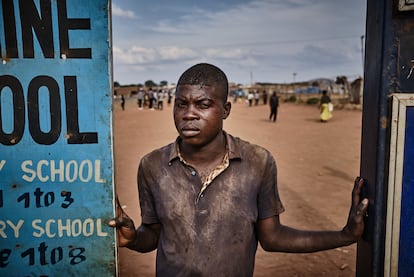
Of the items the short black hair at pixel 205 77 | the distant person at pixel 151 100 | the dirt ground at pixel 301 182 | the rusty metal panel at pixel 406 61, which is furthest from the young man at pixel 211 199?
the distant person at pixel 151 100

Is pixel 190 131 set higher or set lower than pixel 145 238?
higher

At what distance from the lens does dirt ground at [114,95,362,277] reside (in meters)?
3.69

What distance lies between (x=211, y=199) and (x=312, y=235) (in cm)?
48

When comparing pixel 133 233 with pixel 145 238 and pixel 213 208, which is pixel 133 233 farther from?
pixel 213 208

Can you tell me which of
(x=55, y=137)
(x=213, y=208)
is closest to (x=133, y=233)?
(x=213, y=208)

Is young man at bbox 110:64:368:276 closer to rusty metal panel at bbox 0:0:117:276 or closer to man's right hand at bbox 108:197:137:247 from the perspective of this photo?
man's right hand at bbox 108:197:137:247

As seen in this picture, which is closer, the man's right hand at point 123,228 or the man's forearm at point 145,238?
the man's right hand at point 123,228

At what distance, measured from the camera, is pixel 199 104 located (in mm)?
1444

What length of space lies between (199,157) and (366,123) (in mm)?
749

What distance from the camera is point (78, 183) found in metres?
1.51

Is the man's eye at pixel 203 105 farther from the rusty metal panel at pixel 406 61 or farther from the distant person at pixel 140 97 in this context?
the distant person at pixel 140 97

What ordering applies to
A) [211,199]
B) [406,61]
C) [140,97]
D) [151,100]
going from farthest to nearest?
[151,100] < [140,97] < [211,199] < [406,61]

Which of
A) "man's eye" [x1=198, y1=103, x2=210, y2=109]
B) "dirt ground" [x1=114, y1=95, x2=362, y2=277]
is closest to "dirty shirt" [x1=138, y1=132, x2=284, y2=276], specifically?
"man's eye" [x1=198, y1=103, x2=210, y2=109]

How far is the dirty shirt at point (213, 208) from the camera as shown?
4.85 ft
